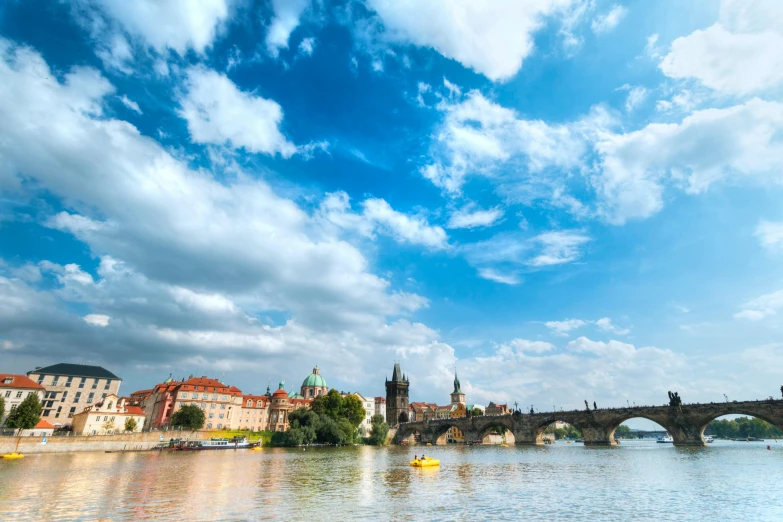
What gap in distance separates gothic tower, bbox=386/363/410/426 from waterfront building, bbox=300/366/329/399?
28173 mm

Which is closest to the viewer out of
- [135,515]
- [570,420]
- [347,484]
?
[135,515]

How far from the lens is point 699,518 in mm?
22094

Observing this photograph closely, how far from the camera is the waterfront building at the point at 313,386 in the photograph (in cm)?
18418

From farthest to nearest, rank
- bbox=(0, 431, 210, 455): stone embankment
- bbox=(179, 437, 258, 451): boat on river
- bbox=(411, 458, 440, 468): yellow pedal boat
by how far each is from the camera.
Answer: bbox=(179, 437, 258, 451): boat on river → bbox=(0, 431, 210, 455): stone embankment → bbox=(411, 458, 440, 468): yellow pedal boat

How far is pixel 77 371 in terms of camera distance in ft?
379

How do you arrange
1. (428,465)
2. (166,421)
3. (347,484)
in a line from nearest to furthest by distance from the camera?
(347,484)
(428,465)
(166,421)

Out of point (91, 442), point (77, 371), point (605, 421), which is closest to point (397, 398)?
point (605, 421)

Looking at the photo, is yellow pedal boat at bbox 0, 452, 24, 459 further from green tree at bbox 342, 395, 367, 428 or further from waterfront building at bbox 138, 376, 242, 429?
green tree at bbox 342, 395, 367, 428

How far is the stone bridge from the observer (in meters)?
80.9

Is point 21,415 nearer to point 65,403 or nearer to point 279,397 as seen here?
point 65,403

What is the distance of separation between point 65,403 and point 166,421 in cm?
2449

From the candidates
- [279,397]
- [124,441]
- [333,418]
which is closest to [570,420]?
[333,418]

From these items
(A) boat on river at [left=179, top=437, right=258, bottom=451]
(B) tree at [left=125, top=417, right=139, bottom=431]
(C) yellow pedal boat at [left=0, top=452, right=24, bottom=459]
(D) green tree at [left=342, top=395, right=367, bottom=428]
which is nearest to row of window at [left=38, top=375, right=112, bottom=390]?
(B) tree at [left=125, top=417, right=139, bottom=431]

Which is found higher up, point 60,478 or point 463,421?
point 463,421
